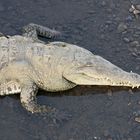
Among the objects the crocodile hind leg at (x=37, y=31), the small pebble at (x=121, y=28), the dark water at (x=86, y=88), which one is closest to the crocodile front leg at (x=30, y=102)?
the dark water at (x=86, y=88)

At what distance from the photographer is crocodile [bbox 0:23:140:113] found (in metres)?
6.64

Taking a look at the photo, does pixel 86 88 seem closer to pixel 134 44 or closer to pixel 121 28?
pixel 134 44

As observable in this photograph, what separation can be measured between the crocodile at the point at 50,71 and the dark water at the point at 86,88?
0.19 m

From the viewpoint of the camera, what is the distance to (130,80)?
6680 mm

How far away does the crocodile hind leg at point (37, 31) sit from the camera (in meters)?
7.44

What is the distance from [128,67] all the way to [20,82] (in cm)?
173

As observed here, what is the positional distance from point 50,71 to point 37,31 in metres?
1.12

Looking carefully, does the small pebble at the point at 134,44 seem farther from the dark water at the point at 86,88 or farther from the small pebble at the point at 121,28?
the small pebble at the point at 121,28

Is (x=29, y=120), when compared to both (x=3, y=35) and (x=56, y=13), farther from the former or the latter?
(x=56, y=13)

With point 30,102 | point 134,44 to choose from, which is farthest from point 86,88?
point 134,44

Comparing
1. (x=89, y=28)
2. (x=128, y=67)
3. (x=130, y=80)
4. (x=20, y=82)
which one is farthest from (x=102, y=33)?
(x=20, y=82)

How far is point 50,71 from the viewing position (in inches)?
264

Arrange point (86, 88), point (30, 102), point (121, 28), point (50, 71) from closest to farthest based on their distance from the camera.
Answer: point (30, 102) < point (50, 71) < point (86, 88) < point (121, 28)

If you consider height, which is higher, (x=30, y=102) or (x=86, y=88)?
(x=86, y=88)
